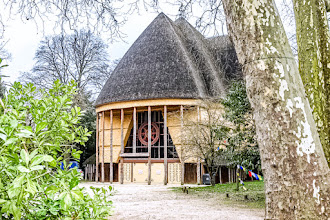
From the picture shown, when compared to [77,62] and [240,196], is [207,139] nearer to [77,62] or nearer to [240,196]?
[240,196]

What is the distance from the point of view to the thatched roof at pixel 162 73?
2295 centimetres

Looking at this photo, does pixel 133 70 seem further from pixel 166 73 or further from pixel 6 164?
pixel 6 164

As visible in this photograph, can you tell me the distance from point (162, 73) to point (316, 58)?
64.7 feet

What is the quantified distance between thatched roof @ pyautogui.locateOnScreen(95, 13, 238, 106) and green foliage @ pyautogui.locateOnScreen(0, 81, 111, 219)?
64.0 feet

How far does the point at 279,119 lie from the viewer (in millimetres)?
2525

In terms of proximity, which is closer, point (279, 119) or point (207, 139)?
point (279, 119)

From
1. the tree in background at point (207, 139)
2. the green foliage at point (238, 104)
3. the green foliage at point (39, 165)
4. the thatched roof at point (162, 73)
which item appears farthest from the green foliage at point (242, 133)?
the thatched roof at point (162, 73)

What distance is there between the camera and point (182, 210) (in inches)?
348

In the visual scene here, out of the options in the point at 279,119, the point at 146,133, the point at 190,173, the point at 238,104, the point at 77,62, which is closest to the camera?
the point at 279,119

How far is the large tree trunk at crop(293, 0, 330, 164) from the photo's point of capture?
407cm

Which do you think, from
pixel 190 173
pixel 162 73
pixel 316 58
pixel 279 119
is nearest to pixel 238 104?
pixel 316 58

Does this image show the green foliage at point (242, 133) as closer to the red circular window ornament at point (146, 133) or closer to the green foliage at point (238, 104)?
the green foliage at point (238, 104)

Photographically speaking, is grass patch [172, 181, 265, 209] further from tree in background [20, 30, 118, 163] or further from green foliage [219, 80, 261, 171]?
tree in background [20, 30, 118, 163]

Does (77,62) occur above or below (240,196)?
above
